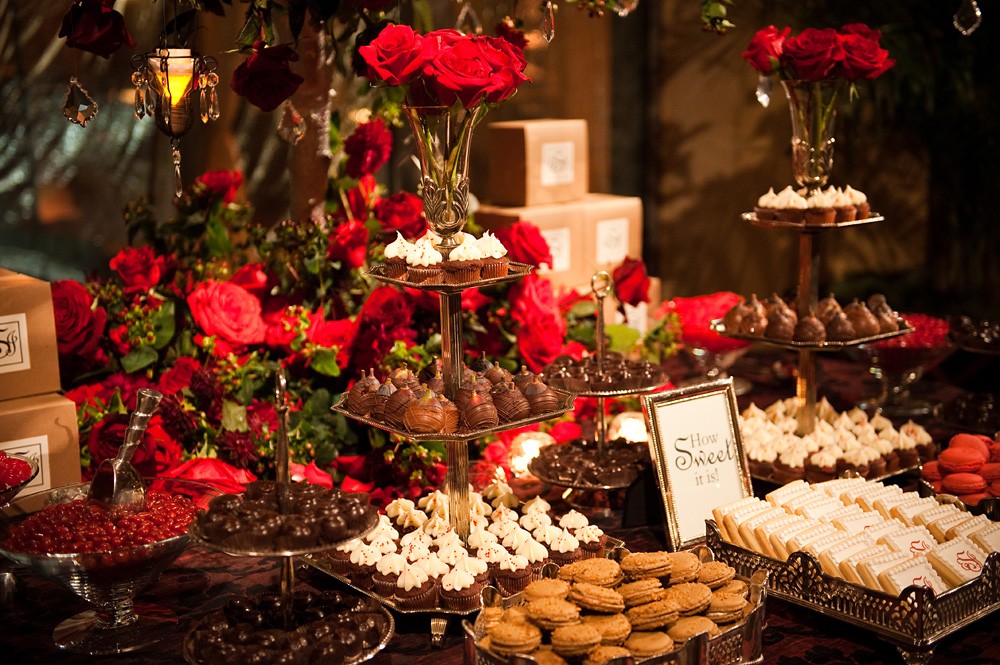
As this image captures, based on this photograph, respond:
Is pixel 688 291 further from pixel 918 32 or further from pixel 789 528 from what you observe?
pixel 789 528

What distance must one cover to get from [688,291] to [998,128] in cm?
151

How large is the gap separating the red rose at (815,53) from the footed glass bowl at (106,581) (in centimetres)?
154

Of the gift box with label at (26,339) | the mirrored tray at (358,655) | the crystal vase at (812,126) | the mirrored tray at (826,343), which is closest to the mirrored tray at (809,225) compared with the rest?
the crystal vase at (812,126)

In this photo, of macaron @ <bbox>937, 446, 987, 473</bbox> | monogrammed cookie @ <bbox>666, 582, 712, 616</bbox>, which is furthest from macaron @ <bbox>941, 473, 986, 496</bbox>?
monogrammed cookie @ <bbox>666, 582, 712, 616</bbox>

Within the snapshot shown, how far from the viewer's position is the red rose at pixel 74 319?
2.42 metres

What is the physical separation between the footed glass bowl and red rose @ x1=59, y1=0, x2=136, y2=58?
0.87 metres

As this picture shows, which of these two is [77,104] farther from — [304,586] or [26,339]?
[304,586]

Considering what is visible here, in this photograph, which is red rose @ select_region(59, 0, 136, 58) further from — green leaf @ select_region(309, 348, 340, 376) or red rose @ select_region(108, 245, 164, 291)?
green leaf @ select_region(309, 348, 340, 376)

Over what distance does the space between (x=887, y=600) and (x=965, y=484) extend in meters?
0.64

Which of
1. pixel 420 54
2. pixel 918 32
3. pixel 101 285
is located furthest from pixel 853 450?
pixel 918 32

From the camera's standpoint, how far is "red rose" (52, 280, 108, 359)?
2420 millimetres

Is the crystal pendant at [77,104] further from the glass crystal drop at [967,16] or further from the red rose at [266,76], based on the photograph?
the glass crystal drop at [967,16]

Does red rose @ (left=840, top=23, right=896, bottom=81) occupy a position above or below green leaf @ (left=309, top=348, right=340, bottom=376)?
above

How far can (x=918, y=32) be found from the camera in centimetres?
494
